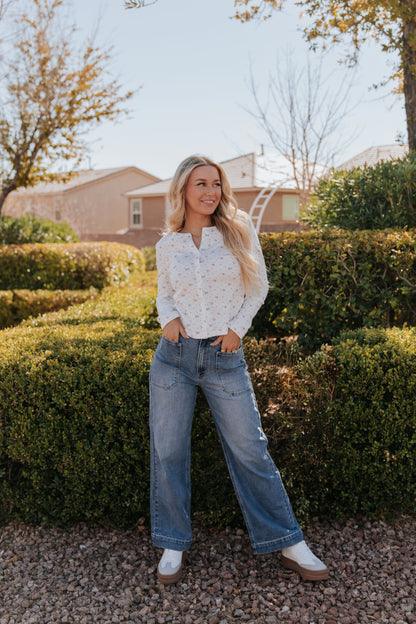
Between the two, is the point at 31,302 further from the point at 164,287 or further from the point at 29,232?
the point at 164,287

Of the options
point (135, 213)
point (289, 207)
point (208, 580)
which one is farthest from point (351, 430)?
point (135, 213)

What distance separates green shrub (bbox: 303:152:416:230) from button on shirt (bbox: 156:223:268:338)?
8.70ft

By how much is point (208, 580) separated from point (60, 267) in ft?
23.6

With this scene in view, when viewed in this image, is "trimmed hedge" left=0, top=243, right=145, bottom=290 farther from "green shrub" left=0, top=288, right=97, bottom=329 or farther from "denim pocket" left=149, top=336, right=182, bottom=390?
"denim pocket" left=149, top=336, right=182, bottom=390

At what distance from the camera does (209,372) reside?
2.82 metres

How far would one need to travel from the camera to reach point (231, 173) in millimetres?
24688

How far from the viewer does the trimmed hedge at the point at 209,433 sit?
329cm

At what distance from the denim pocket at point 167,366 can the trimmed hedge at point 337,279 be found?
6.14ft

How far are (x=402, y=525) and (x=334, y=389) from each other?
0.95m

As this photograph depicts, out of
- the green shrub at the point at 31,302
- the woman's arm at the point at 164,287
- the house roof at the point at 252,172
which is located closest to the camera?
the woman's arm at the point at 164,287

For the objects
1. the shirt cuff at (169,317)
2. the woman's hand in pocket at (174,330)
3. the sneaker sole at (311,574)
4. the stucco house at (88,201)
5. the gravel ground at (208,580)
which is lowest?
the gravel ground at (208,580)

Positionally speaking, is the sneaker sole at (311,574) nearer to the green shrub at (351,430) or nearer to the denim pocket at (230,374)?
the green shrub at (351,430)

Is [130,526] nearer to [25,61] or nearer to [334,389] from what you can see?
[334,389]

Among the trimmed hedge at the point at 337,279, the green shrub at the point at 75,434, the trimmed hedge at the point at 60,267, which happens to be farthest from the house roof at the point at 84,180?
the green shrub at the point at 75,434
